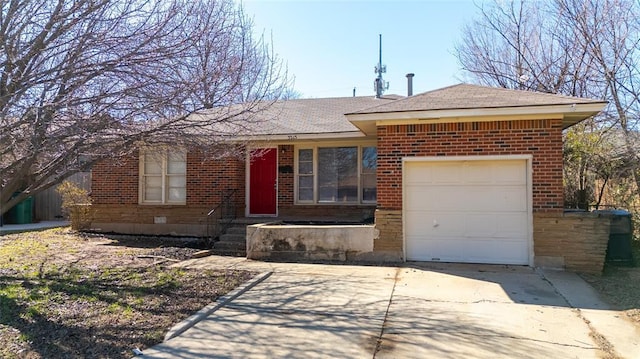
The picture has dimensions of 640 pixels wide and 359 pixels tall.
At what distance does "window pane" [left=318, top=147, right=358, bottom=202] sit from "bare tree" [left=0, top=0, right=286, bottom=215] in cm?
533

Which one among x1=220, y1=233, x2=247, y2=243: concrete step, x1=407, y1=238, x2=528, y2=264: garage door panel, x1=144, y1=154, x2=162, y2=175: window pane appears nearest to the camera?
x1=407, y1=238, x2=528, y2=264: garage door panel

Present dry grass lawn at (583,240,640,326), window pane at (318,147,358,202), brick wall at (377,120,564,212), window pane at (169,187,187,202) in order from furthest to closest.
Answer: window pane at (169,187,187,202), window pane at (318,147,358,202), brick wall at (377,120,564,212), dry grass lawn at (583,240,640,326)

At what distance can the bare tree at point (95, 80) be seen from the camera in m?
5.00

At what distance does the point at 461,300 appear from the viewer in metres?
5.96

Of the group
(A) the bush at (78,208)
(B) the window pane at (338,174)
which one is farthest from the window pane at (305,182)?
(A) the bush at (78,208)

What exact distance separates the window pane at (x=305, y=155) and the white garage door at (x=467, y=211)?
3897mm

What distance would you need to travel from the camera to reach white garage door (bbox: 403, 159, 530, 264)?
27.0ft

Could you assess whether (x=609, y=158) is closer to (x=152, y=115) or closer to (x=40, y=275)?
(x=152, y=115)

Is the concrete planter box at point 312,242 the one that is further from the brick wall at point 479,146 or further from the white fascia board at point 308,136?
the white fascia board at point 308,136

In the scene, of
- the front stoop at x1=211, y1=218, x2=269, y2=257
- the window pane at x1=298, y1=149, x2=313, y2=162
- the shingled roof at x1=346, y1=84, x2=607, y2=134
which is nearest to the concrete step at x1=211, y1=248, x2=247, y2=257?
the front stoop at x1=211, y1=218, x2=269, y2=257

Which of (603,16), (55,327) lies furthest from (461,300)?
(603,16)

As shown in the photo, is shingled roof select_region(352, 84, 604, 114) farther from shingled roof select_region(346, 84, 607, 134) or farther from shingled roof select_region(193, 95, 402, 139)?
shingled roof select_region(193, 95, 402, 139)

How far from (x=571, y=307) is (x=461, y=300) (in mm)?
1390

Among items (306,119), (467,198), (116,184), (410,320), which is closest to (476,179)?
(467,198)
